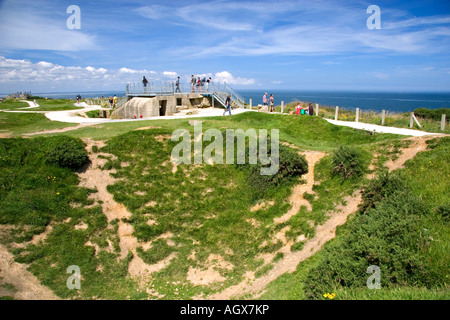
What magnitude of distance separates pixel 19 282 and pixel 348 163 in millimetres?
15434

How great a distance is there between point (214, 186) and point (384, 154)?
9.47 metres

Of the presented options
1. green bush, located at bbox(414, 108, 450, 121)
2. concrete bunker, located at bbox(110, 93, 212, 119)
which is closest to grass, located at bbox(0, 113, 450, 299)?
concrete bunker, located at bbox(110, 93, 212, 119)

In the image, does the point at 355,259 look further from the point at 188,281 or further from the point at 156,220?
the point at 156,220

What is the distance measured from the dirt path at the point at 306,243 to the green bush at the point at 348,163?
1.14 m

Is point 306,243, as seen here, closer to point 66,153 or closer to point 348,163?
point 348,163

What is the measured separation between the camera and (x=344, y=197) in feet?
48.9

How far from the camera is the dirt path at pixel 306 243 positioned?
12219mm

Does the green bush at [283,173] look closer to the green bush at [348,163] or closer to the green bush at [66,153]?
the green bush at [348,163]

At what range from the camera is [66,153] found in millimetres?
16469

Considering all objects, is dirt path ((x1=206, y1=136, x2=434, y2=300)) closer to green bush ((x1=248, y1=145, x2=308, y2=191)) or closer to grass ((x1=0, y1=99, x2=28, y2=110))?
green bush ((x1=248, y1=145, x2=308, y2=191))

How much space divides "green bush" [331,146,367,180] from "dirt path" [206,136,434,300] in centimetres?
114

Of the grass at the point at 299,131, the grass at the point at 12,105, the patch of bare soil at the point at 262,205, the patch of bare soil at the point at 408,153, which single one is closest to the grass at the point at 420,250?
the patch of bare soil at the point at 408,153

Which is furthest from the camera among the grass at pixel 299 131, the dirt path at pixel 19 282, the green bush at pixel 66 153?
the grass at pixel 299 131

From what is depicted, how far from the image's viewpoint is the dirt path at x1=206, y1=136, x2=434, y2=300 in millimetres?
12219
